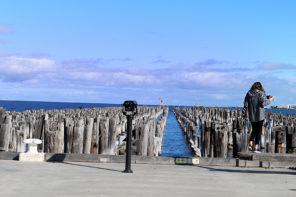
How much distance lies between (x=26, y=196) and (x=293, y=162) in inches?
235

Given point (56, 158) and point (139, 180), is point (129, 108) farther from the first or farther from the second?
point (56, 158)

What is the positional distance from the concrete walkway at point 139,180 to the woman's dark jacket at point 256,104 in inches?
71.7

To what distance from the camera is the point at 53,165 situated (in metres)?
8.93

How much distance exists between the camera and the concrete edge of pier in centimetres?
941

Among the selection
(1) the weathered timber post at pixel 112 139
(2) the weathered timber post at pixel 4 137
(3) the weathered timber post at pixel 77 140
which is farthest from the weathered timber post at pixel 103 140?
(2) the weathered timber post at pixel 4 137

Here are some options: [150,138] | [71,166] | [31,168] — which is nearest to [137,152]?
[150,138]

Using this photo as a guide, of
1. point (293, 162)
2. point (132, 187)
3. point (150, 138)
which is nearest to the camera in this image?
point (132, 187)

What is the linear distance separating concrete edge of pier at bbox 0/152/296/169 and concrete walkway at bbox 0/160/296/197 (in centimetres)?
39

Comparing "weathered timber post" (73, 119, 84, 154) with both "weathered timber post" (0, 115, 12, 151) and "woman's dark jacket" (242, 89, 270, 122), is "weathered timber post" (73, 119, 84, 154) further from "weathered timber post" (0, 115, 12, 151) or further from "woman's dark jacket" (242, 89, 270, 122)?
"woman's dark jacket" (242, 89, 270, 122)

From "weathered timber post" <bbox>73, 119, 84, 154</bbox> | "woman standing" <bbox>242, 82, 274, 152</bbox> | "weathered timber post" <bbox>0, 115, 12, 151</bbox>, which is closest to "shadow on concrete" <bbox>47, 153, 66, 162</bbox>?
"weathered timber post" <bbox>73, 119, 84, 154</bbox>

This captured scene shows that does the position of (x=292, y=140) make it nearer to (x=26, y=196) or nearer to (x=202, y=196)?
(x=202, y=196)

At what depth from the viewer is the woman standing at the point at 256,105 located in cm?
1055

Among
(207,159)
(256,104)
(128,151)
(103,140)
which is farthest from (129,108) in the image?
(256,104)

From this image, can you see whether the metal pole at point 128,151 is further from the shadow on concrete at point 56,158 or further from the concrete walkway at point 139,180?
the shadow on concrete at point 56,158
